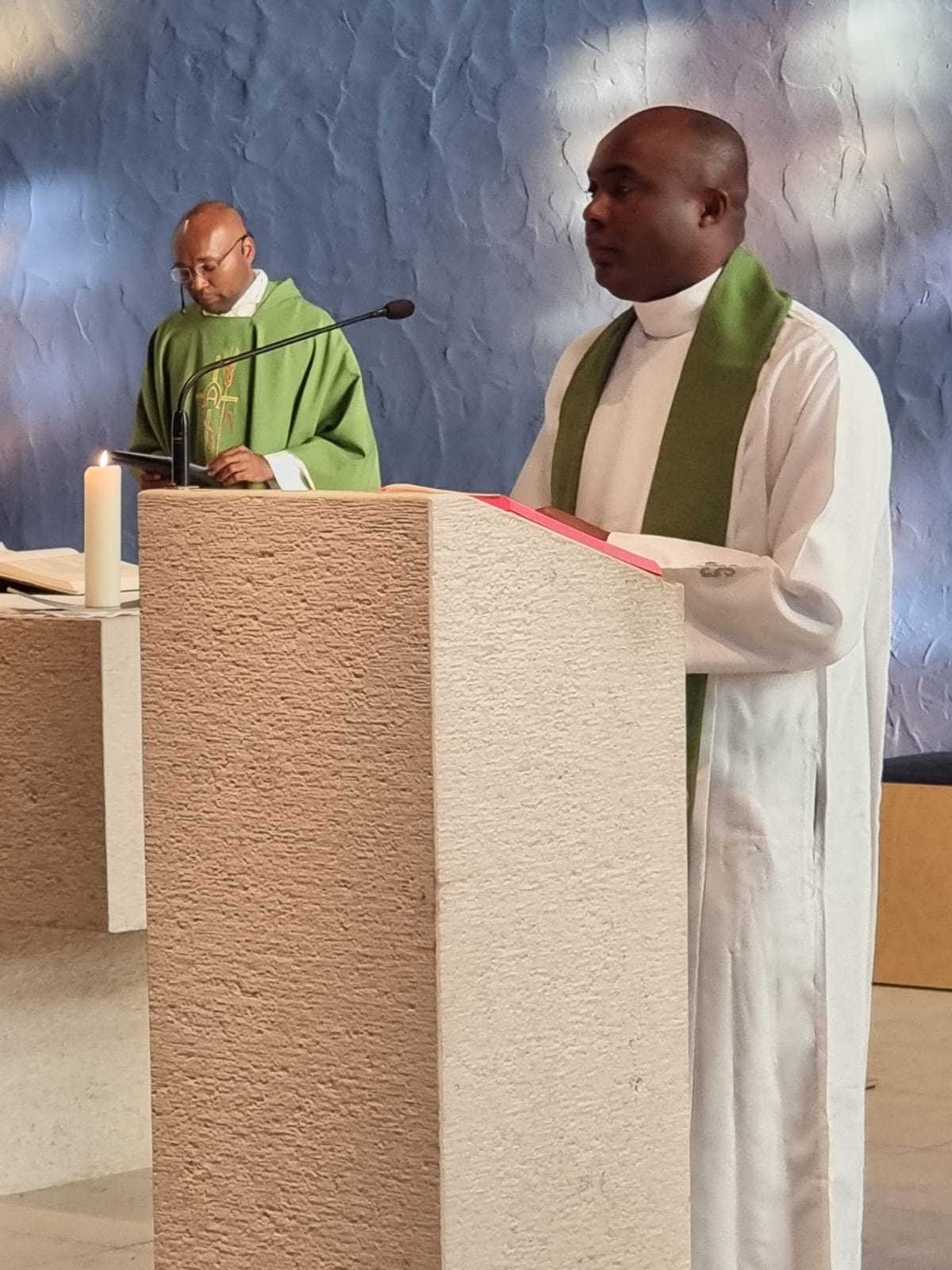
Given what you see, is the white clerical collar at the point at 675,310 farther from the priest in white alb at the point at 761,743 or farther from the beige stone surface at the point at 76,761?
the beige stone surface at the point at 76,761

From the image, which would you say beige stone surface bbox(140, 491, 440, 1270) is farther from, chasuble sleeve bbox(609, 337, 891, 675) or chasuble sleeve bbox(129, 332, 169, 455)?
chasuble sleeve bbox(129, 332, 169, 455)

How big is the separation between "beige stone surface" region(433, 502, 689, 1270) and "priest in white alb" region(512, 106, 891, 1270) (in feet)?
2.04

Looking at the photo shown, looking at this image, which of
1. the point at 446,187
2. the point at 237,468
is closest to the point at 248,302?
the point at 446,187

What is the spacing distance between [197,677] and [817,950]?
1132 millimetres

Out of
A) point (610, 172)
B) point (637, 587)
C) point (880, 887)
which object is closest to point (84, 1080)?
point (610, 172)

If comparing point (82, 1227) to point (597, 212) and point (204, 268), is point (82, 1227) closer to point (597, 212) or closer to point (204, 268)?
point (597, 212)

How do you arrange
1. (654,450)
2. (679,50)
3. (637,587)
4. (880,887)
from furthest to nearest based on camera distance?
(679,50) → (880,887) → (654,450) → (637,587)

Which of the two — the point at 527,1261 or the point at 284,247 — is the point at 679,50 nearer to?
the point at 284,247

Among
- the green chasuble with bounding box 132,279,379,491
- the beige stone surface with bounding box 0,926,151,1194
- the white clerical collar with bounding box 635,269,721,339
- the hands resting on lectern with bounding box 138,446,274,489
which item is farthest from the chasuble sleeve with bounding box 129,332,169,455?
the white clerical collar with bounding box 635,269,721,339

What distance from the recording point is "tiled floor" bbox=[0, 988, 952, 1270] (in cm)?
347

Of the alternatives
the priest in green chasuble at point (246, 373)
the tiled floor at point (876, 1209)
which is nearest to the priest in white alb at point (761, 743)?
the tiled floor at point (876, 1209)

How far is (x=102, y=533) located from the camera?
113 inches

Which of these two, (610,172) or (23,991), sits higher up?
(610,172)

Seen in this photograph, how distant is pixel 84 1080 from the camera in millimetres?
3797
